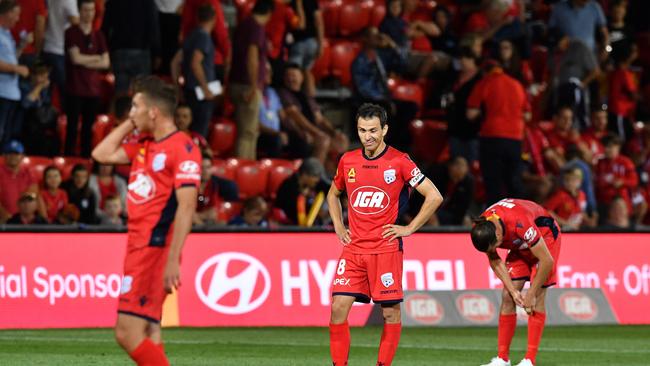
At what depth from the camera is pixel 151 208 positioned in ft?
25.7

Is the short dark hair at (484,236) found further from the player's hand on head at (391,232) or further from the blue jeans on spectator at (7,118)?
the blue jeans on spectator at (7,118)

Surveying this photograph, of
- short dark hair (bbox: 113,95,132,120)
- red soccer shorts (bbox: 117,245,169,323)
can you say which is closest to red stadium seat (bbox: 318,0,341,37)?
short dark hair (bbox: 113,95,132,120)

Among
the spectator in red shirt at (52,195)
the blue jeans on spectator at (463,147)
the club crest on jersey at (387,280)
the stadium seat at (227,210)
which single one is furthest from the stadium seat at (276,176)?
the club crest on jersey at (387,280)

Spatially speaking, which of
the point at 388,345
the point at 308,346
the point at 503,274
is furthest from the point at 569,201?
the point at 388,345

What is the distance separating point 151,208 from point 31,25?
1074 cm

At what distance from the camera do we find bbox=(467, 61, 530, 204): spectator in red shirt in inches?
715

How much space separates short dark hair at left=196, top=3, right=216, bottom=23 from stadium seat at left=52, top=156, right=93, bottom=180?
2.50 metres

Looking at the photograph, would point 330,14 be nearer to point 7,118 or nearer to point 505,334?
point 7,118

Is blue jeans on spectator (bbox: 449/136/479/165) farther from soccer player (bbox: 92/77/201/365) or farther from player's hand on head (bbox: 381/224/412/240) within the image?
soccer player (bbox: 92/77/201/365)

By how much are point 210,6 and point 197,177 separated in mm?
10896

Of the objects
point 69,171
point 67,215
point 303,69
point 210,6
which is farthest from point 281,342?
point 303,69

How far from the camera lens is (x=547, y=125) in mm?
21953

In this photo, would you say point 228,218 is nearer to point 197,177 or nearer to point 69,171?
point 69,171

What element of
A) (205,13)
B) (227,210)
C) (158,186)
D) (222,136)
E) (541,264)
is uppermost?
(205,13)
